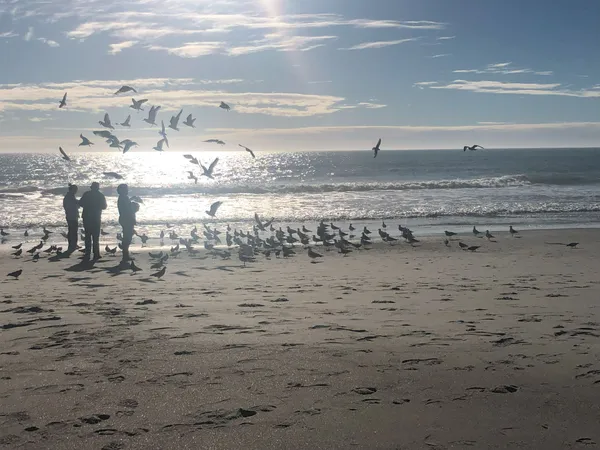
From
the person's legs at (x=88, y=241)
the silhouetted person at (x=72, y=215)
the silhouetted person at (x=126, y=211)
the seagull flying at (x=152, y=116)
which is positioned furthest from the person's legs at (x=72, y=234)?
the seagull flying at (x=152, y=116)

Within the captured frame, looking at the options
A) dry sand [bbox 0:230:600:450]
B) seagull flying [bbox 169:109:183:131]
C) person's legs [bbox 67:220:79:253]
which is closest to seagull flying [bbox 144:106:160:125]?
seagull flying [bbox 169:109:183:131]

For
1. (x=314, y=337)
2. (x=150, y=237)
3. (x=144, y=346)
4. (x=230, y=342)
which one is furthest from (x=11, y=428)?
(x=150, y=237)

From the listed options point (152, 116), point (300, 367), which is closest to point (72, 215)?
point (152, 116)

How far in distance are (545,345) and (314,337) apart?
2086mm

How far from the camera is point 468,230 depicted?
70.9ft

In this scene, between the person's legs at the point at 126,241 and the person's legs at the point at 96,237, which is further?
the person's legs at the point at 96,237

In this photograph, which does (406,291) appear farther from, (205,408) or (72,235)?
(72,235)

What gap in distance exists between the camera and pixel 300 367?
5.13 m

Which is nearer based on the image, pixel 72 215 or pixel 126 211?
pixel 126 211

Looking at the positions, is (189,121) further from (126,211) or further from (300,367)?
(300,367)

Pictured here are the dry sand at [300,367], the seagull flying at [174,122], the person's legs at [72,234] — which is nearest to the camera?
the dry sand at [300,367]

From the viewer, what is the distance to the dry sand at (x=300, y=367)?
3967 millimetres

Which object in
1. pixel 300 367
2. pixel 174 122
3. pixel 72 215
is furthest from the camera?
pixel 72 215

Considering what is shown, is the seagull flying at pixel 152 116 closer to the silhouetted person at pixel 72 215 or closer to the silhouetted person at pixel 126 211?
the silhouetted person at pixel 126 211
